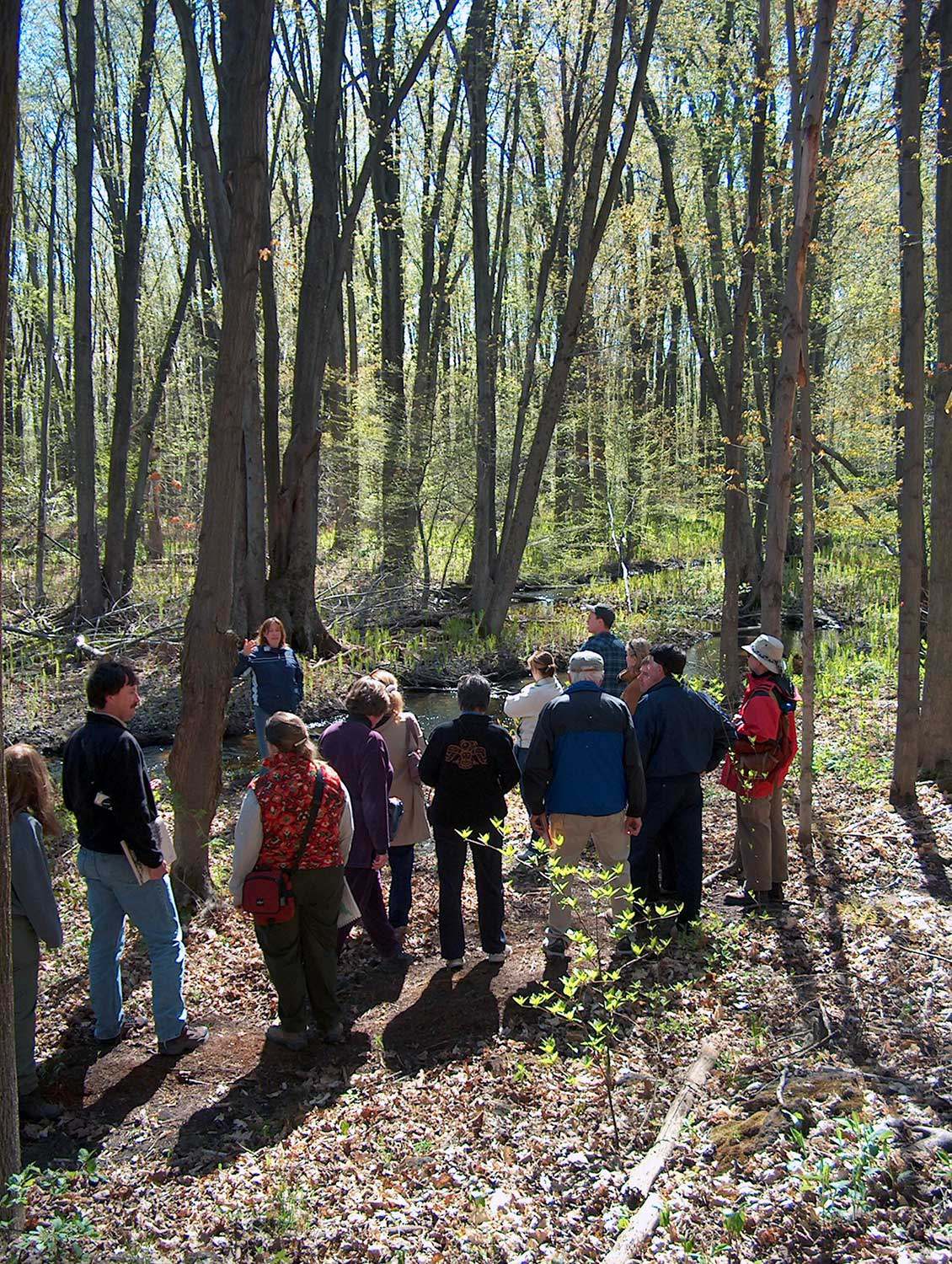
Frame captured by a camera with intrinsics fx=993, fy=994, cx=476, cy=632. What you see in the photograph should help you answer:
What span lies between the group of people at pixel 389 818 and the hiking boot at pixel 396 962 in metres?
0.01

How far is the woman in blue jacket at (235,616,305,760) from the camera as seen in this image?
9.84 meters

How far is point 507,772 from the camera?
6.16 m

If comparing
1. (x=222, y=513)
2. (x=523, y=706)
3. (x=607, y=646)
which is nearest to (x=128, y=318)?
(x=222, y=513)

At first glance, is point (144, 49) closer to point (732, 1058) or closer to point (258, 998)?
point (258, 998)

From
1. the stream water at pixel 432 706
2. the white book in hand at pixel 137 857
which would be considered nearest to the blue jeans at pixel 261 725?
the stream water at pixel 432 706

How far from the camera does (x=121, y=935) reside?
5.38 metres

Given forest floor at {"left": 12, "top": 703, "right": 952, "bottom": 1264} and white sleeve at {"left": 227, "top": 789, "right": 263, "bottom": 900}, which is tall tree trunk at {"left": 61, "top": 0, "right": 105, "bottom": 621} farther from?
white sleeve at {"left": 227, "top": 789, "right": 263, "bottom": 900}

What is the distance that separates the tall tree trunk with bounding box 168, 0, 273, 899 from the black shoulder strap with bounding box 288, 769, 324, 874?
2.01 m

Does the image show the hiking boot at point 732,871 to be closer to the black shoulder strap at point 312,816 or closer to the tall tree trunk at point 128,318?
the black shoulder strap at point 312,816

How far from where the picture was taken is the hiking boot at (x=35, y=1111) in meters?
4.77

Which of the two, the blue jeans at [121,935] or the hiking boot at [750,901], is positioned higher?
the blue jeans at [121,935]

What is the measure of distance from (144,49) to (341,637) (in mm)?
10882

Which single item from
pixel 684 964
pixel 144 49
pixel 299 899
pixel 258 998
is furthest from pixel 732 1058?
pixel 144 49

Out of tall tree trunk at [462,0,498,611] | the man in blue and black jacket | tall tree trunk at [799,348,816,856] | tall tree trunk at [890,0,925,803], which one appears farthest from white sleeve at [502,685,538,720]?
tall tree trunk at [462,0,498,611]
